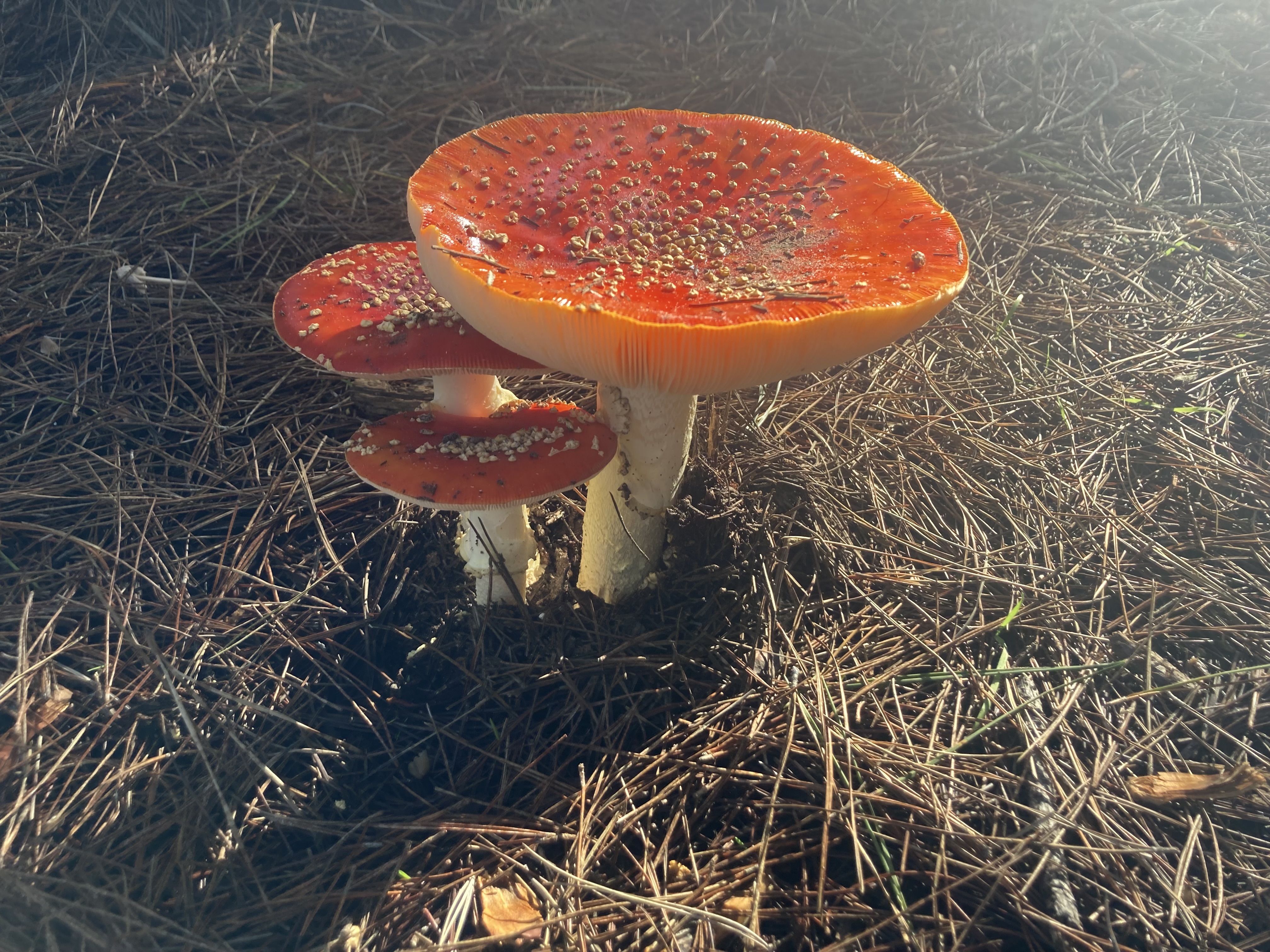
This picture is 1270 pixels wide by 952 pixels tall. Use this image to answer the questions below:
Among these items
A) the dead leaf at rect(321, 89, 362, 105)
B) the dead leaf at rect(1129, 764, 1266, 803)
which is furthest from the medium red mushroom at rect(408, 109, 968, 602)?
the dead leaf at rect(321, 89, 362, 105)

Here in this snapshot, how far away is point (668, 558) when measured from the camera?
8.08 feet

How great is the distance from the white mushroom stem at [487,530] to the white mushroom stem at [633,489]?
0.74 ft

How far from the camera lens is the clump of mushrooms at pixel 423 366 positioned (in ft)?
6.05

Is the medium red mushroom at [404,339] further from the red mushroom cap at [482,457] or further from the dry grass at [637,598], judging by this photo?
the dry grass at [637,598]

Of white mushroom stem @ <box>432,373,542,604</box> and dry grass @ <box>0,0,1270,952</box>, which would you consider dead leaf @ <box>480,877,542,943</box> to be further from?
white mushroom stem @ <box>432,373,542,604</box>

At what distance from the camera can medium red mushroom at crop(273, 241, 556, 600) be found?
1.88 meters

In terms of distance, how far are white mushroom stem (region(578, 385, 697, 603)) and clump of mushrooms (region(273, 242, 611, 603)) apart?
15 cm

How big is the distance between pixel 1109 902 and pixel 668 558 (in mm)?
1436

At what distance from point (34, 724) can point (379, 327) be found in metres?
1.36

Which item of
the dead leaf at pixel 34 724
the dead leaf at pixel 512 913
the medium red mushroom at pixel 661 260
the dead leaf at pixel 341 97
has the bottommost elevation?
the dead leaf at pixel 34 724

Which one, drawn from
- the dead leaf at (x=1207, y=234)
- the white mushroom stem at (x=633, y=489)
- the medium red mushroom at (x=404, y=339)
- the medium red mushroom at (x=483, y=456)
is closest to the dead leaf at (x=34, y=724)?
the medium red mushroom at (x=483, y=456)

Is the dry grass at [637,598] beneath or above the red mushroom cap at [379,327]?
beneath

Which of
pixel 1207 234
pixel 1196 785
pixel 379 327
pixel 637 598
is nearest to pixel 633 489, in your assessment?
pixel 637 598

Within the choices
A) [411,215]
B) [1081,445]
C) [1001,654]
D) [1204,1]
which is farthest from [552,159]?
[1204,1]
